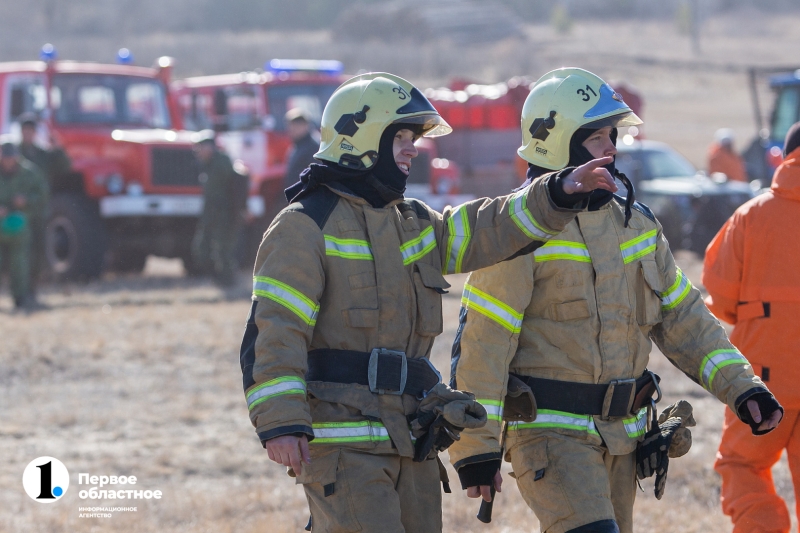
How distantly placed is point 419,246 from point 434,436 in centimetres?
57

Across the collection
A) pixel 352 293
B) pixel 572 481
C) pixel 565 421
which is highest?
pixel 352 293

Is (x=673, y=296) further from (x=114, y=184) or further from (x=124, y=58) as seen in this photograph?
(x=124, y=58)

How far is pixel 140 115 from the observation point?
46.8ft

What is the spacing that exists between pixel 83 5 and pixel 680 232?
52070mm

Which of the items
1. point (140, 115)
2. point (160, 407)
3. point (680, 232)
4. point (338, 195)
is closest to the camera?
point (338, 195)

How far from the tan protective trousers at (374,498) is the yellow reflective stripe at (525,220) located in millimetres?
741

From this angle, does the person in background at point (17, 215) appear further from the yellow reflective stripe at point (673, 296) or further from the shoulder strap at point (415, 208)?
the yellow reflective stripe at point (673, 296)

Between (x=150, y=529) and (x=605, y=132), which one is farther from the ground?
(x=605, y=132)

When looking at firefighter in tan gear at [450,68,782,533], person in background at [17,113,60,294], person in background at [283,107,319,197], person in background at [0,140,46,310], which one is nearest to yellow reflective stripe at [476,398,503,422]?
firefighter in tan gear at [450,68,782,533]

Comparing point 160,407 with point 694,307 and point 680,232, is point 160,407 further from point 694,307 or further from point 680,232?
point 680,232

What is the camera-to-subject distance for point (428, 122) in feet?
11.4

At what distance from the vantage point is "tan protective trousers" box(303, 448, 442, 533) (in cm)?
312

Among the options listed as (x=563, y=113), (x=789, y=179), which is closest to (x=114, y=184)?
(x=789, y=179)

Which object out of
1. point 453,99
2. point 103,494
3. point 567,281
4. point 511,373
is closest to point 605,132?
point 567,281
